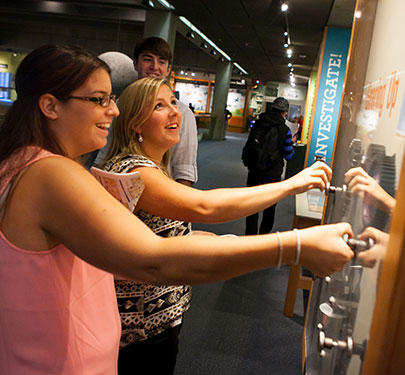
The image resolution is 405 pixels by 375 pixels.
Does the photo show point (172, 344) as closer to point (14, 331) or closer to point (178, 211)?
point (178, 211)

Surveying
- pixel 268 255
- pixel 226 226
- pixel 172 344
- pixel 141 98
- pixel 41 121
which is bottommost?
pixel 226 226

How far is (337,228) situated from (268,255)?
158 millimetres

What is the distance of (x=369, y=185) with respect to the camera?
1.06m

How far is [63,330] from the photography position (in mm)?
1050

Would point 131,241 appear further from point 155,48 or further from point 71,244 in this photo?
point 155,48

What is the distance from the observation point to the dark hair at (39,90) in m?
1.05

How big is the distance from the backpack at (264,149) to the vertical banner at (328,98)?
9.12 ft

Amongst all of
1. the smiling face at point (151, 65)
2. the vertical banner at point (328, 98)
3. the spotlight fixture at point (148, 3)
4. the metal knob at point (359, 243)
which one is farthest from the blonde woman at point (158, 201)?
the spotlight fixture at point (148, 3)

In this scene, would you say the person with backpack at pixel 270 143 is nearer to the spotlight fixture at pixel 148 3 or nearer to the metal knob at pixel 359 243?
the metal knob at pixel 359 243

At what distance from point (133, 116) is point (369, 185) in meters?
0.94

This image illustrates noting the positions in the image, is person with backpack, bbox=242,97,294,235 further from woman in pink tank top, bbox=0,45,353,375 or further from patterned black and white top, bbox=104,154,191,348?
woman in pink tank top, bbox=0,45,353,375

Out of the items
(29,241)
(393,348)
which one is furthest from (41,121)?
(393,348)

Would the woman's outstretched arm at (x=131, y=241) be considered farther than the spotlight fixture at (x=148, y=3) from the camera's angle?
No

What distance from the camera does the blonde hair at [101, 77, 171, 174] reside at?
1.65m
